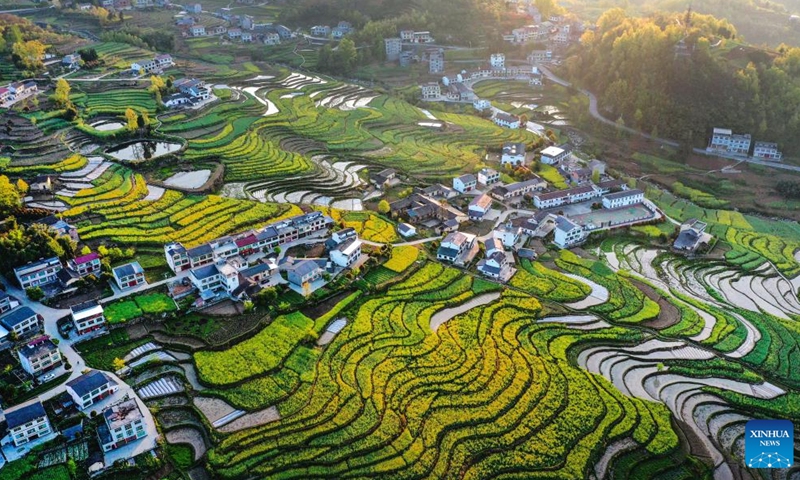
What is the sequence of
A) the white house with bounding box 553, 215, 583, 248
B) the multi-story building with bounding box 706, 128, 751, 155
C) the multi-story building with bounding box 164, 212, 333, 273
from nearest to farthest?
the multi-story building with bounding box 164, 212, 333, 273, the white house with bounding box 553, 215, 583, 248, the multi-story building with bounding box 706, 128, 751, 155

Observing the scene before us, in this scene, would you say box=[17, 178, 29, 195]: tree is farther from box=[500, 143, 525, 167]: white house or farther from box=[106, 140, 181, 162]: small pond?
box=[500, 143, 525, 167]: white house

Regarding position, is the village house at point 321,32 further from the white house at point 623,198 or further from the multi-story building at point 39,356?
the multi-story building at point 39,356

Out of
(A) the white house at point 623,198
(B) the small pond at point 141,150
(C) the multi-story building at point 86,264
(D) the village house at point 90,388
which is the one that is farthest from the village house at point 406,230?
(B) the small pond at point 141,150

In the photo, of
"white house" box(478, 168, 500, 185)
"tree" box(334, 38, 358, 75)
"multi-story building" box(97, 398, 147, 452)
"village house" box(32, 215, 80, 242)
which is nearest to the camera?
"multi-story building" box(97, 398, 147, 452)

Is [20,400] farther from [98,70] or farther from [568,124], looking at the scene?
[568,124]

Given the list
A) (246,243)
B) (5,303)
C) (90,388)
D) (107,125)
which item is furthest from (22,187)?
(90,388)

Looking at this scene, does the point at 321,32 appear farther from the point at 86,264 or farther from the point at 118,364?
the point at 118,364

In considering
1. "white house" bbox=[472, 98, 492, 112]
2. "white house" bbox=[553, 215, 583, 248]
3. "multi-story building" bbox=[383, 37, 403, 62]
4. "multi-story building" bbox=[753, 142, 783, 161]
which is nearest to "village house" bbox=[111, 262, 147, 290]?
"white house" bbox=[553, 215, 583, 248]
